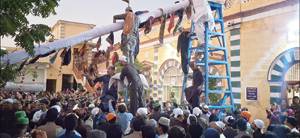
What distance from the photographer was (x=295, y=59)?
454 inches

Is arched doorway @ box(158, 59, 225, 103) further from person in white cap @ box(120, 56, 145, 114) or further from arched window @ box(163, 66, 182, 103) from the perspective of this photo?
person in white cap @ box(120, 56, 145, 114)

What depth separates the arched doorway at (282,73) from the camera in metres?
11.7

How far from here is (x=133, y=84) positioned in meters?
7.11

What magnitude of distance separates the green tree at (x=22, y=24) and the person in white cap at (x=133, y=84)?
71.8 inches

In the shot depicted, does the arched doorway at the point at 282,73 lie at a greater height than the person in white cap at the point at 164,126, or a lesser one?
greater

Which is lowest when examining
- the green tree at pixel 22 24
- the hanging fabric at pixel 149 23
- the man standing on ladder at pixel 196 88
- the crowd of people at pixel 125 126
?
the crowd of people at pixel 125 126

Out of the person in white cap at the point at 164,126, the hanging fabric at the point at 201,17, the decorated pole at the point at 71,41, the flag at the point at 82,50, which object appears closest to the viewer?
Result: the person in white cap at the point at 164,126

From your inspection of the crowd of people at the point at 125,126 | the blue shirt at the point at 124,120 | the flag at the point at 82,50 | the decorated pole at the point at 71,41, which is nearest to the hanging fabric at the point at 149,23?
the decorated pole at the point at 71,41

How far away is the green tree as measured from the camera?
16.5 feet

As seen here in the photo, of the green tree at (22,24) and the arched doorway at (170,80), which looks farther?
the arched doorway at (170,80)

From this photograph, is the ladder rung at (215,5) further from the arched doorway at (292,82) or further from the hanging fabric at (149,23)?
the arched doorway at (292,82)

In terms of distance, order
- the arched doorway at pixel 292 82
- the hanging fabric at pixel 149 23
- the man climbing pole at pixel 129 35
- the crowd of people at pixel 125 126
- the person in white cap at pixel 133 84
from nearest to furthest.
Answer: the crowd of people at pixel 125 126, the person in white cap at pixel 133 84, the man climbing pole at pixel 129 35, the hanging fabric at pixel 149 23, the arched doorway at pixel 292 82

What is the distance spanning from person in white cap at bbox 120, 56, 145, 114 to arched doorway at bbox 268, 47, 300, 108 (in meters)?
6.37

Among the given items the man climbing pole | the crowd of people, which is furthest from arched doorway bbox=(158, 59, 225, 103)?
the crowd of people
